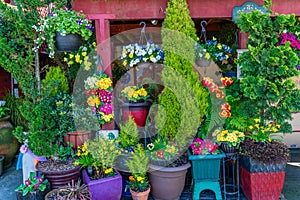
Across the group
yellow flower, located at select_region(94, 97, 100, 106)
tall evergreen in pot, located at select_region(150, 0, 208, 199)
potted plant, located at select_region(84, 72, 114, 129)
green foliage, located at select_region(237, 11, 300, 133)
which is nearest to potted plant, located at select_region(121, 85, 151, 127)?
potted plant, located at select_region(84, 72, 114, 129)

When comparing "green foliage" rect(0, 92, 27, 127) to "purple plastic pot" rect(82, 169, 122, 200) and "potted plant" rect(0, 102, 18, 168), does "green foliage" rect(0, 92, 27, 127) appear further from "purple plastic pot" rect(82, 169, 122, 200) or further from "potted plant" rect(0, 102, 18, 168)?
"purple plastic pot" rect(82, 169, 122, 200)

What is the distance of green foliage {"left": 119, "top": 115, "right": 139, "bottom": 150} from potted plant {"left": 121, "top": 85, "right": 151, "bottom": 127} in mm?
324

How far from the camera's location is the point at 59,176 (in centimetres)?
282

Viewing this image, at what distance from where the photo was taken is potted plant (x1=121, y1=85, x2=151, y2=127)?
10.5 feet

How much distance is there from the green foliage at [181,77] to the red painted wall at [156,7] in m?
0.23

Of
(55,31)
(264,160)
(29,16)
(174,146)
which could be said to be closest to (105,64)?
(55,31)

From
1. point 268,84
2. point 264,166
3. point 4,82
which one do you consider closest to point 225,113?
point 268,84

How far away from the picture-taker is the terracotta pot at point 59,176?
9.21ft

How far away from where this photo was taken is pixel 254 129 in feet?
9.76

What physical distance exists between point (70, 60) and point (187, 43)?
1.51 m

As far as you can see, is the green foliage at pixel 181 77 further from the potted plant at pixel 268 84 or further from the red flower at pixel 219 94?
the potted plant at pixel 268 84

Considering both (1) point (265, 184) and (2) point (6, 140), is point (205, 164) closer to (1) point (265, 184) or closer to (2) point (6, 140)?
(1) point (265, 184)

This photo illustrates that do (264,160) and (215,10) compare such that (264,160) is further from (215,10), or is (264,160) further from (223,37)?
(223,37)

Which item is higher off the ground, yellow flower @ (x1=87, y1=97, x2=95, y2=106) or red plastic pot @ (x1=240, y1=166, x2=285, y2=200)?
yellow flower @ (x1=87, y1=97, x2=95, y2=106)
